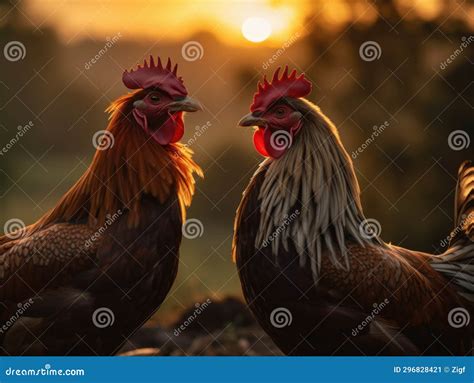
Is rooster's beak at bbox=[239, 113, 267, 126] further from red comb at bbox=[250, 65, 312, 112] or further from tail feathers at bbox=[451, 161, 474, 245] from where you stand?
tail feathers at bbox=[451, 161, 474, 245]

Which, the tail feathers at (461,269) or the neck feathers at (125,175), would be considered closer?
the neck feathers at (125,175)

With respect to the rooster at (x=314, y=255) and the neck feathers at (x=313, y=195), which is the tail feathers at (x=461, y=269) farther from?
the neck feathers at (x=313, y=195)

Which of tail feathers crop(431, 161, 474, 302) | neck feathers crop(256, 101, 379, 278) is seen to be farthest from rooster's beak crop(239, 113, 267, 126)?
tail feathers crop(431, 161, 474, 302)

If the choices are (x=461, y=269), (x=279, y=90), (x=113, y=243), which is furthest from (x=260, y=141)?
(x=461, y=269)

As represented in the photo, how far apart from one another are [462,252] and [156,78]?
7.61 ft

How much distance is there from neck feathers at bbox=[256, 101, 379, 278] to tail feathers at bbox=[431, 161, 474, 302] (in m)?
0.66

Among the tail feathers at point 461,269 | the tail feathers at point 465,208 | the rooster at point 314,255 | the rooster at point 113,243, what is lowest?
the rooster at point 113,243

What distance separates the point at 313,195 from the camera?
16.1ft

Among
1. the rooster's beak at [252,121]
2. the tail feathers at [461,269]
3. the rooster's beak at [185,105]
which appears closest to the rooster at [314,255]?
the rooster's beak at [252,121]

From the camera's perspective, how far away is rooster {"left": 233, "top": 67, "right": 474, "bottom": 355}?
4.79 meters

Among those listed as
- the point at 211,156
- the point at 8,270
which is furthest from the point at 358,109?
the point at 8,270

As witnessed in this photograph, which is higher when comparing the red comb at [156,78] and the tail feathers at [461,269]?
the tail feathers at [461,269]

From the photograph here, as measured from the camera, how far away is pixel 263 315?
486 centimetres

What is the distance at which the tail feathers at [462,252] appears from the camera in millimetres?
5117
